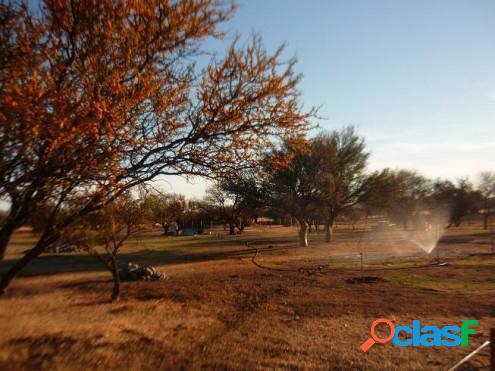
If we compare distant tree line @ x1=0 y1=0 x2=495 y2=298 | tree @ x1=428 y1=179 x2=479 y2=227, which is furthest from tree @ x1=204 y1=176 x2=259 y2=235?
tree @ x1=428 y1=179 x2=479 y2=227

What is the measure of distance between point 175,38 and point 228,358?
6.49 meters

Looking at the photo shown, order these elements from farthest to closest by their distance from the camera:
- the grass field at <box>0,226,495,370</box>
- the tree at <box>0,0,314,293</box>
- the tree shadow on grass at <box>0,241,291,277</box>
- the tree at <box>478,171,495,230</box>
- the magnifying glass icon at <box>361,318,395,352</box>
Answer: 1. the tree at <box>478,171,495,230</box>
2. the tree shadow on grass at <box>0,241,291,277</box>
3. the magnifying glass icon at <box>361,318,395,352</box>
4. the grass field at <box>0,226,495,370</box>
5. the tree at <box>0,0,314,293</box>

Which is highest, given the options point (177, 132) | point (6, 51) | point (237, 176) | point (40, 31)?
point (40, 31)

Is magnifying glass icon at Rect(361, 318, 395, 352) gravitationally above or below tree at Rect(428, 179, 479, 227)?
below

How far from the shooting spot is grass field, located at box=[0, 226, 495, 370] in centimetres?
718

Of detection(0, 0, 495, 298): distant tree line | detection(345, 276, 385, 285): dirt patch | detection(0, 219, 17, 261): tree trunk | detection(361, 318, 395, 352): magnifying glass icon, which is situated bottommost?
detection(361, 318, 395, 352): magnifying glass icon

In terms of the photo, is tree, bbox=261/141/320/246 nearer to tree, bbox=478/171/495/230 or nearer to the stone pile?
the stone pile

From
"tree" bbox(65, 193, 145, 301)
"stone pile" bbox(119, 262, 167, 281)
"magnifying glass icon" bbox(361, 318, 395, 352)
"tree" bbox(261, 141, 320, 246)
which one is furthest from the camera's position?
"tree" bbox(261, 141, 320, 246)

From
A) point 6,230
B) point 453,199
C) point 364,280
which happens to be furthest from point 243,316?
point 453,199

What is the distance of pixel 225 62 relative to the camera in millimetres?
6016

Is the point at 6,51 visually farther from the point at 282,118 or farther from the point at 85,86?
the point at 282,118

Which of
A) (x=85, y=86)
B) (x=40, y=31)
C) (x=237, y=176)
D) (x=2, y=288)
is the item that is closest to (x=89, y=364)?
(x=2, y=288)

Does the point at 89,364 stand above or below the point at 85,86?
below

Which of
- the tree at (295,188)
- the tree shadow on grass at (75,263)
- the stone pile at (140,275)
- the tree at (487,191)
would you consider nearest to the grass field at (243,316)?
the stone pile at (140,275)
